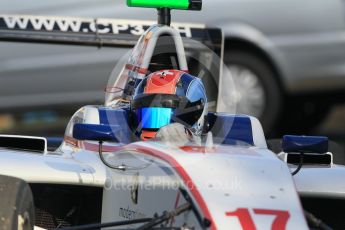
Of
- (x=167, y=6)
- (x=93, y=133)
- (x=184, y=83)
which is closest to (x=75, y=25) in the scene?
(x=167, y=6)

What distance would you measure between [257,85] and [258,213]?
621 cm

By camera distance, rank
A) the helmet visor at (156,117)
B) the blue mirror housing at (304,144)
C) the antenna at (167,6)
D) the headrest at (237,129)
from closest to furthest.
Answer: the blue mirror housing at (304,144), the helmet visor at (156,117), the headrest at (237,129), the antenna at (167,6)

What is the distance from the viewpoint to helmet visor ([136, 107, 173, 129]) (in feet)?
17.1

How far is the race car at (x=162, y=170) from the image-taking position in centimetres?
413

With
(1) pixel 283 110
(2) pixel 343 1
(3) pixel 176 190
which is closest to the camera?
(3) pixel 176 190

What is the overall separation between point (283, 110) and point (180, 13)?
1.65 meters

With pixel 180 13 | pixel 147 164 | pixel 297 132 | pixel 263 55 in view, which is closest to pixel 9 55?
pixel 180 13

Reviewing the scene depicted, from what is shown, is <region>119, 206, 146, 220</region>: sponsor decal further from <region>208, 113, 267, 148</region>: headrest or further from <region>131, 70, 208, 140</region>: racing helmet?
<region>208, 113, 267, 148</region>: headrest

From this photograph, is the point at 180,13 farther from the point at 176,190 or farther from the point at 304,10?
the point at 176,190

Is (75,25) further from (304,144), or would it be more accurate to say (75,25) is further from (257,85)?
(257,85)

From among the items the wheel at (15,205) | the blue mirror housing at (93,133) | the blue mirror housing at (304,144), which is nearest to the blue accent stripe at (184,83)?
the blue mirror housing at (93,133)

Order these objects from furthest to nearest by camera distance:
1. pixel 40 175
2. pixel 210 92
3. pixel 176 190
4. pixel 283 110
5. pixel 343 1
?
pixel 283 110 → pixel 343 1 → pixel 210 92 → pixel 40 175 → pixel 176 190

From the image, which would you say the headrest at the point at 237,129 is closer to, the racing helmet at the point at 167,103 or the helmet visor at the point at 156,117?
the racing helmet at the point at 167,103

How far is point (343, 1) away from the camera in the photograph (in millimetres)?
9852
